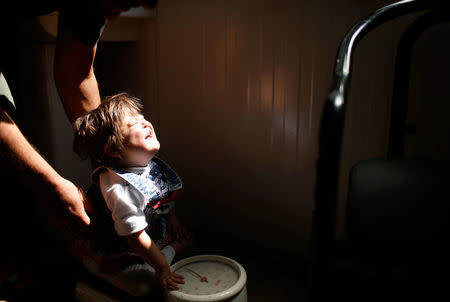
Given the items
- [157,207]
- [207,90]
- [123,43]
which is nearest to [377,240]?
[157,207]

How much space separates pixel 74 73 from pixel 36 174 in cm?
33

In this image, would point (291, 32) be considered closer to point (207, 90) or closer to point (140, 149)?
point (207, 90)

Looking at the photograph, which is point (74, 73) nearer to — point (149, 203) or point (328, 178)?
point (149, 203)

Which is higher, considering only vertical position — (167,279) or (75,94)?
(75,94)

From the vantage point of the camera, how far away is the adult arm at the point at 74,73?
0.94 meters

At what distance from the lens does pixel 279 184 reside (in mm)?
1163

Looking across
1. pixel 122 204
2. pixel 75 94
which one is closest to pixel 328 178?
pixel 122 204

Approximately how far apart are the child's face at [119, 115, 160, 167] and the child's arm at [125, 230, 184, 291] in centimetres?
17

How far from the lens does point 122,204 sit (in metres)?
0.82

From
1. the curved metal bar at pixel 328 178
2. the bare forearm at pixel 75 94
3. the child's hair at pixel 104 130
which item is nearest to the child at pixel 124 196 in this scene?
Result: the child's hair at pixel 104 130

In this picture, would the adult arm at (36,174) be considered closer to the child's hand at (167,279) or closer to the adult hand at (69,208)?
the adult hand at (69,208)

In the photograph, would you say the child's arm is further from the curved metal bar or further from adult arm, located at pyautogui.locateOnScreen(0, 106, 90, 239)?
the curved metal bar

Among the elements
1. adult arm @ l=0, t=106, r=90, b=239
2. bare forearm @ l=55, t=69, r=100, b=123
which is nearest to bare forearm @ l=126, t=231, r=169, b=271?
adult arm @ l=0, t=106, r=90, b=239

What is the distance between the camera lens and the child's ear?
2.82 ft
